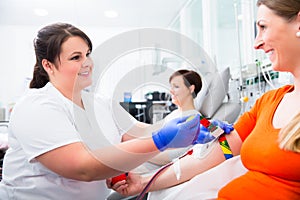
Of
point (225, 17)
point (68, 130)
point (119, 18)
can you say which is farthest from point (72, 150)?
point (119, 18)

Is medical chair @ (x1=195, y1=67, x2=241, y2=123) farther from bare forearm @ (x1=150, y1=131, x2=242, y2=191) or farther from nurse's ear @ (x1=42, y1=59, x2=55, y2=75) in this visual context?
nurse's ear @ (x1=42, y1=59, x2=55, y2=75)

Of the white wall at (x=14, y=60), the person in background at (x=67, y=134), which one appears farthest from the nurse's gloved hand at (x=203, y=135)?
the white wall at (x=14, y=60)

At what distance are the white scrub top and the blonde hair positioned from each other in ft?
1.79

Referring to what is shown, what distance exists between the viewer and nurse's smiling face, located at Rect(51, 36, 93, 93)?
3.60 feet

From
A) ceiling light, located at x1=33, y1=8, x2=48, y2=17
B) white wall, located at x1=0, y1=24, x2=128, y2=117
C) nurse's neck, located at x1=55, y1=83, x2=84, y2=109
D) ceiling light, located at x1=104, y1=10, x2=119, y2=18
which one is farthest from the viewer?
ceiling light, located at x1=104, y1=10, x2=119, y2=18

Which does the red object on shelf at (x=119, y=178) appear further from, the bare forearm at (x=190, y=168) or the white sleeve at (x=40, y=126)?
the white sleeve at (x=40, y=126)

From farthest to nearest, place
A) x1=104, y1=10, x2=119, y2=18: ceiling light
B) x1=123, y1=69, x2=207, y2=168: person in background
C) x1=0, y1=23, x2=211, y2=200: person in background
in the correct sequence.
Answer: x1=104, y1=10, x2=119, y2=18: ceiling light
x1=123, y1=69, x2=207, y2=168: person in background
x1=0, y1=23, x2=211, y2=200: person in background

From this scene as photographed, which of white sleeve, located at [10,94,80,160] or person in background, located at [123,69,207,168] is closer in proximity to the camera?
white sleeve, located at [10,94,80,160]

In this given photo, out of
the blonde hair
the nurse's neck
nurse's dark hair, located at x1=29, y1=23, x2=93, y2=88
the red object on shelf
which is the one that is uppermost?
nurse's dark hair, located at x1=29, y1=23, x2=93, y2=88

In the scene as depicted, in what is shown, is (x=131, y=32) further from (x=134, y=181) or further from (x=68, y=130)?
(x=134, y=181)

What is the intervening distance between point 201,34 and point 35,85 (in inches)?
125

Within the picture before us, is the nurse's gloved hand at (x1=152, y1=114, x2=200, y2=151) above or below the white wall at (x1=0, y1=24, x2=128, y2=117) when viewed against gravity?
below

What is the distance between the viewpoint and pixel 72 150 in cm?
89

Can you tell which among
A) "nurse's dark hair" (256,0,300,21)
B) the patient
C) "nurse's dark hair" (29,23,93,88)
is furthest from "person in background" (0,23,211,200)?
"nurse's dark hair" (256,0,300,21)
